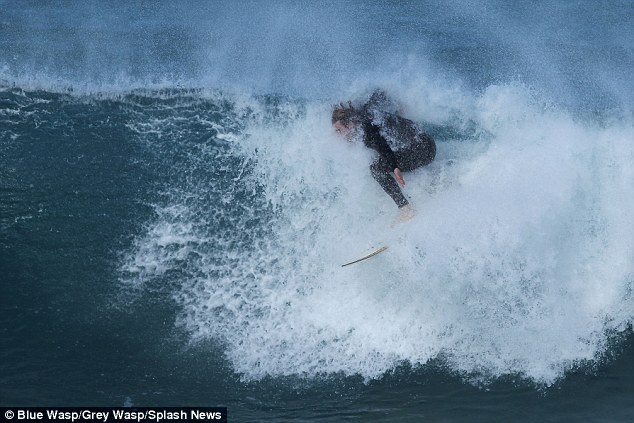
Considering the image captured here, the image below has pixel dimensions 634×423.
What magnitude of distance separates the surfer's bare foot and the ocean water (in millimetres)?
144

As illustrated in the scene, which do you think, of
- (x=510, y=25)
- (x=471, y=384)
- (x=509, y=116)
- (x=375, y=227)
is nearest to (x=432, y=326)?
(x=471, y=384)

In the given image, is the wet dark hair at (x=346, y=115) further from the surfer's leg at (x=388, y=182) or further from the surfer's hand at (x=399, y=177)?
the surfer's hand at (x=399, y=177)

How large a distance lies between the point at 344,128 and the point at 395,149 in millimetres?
587

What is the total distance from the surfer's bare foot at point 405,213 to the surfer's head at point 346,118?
3.18 ft

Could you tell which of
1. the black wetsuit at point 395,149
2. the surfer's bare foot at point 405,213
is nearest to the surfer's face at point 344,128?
the black wetsuit at point 395,149

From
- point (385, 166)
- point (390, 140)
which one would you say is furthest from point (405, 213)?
point (390, 140)

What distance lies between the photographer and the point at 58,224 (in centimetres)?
686

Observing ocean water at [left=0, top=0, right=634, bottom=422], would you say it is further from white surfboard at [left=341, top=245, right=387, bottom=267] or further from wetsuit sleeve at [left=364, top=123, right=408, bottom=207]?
wetsuit sleeve at [left=364, top=123, right=408, bottom=207]

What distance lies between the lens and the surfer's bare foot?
6.64 m

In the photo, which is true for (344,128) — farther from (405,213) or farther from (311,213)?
(405,213)

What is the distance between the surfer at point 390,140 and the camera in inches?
260

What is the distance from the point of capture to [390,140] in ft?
21.7

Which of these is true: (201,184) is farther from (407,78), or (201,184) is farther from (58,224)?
(407,78)

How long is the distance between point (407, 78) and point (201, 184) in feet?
8.37
